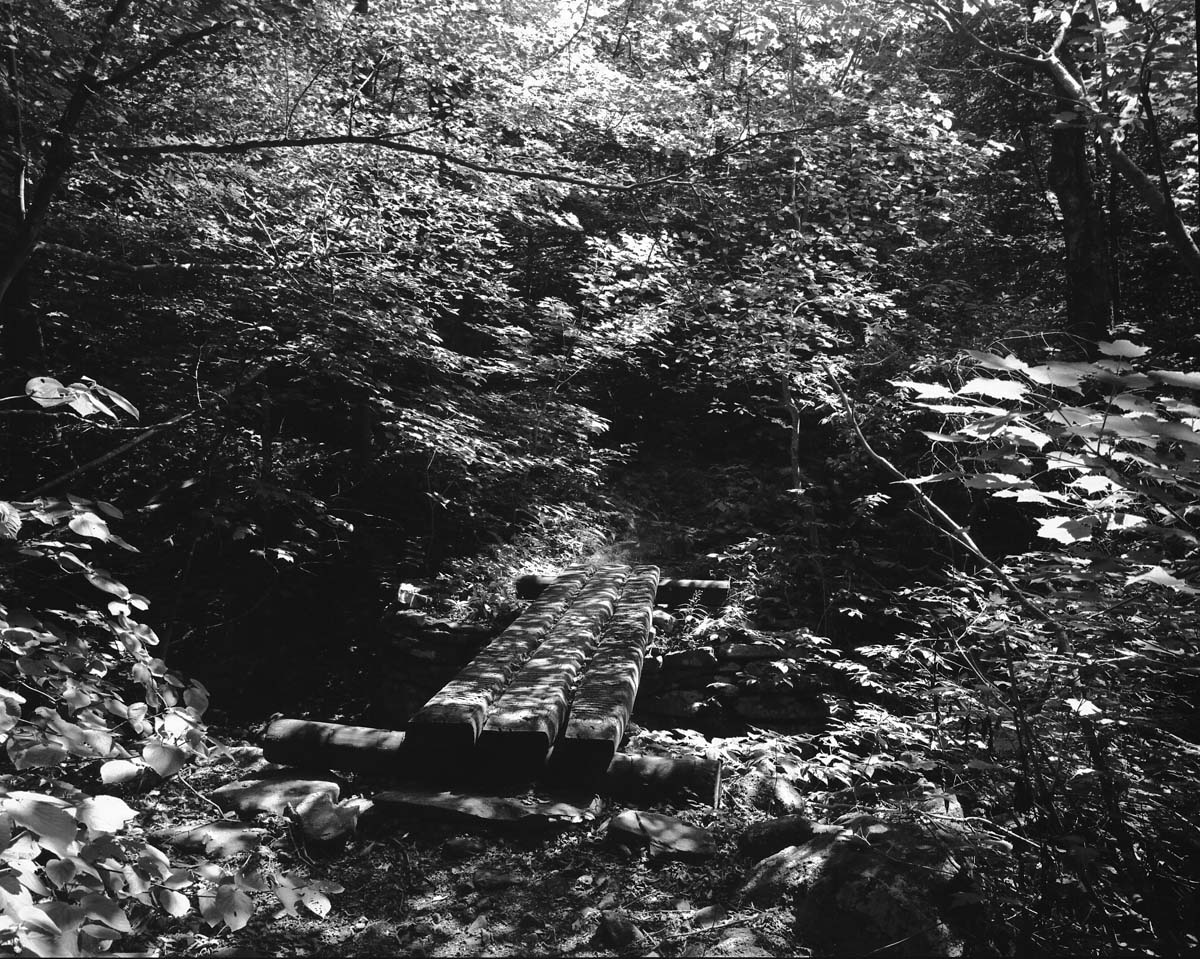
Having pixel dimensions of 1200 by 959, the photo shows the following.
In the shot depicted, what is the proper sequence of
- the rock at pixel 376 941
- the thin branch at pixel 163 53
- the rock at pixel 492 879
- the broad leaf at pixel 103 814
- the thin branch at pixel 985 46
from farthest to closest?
1. the thin branch at pixel 163 53
2. the thin branch at pixel 985 46
3. the rock at pixel 492 879
4. the rock at pixel 376 941
5. the broad leaf at pixel 103 814

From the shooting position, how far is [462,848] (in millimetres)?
2652

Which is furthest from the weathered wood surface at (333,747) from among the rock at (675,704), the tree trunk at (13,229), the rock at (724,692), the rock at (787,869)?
the rock at (724,692)

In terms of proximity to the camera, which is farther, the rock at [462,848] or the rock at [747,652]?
the rock at [747,652]

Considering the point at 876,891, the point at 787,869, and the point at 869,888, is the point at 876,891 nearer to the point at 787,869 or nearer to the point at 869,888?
the point at 869,888

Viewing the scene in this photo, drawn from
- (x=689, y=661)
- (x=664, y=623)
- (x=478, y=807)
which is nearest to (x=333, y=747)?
(x=478, y=807)

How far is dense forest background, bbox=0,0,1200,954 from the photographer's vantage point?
1.98 meters

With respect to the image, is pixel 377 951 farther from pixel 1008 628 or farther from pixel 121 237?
pixel 121 237

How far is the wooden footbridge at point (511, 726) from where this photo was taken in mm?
2969

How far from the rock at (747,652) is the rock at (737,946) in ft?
11.5

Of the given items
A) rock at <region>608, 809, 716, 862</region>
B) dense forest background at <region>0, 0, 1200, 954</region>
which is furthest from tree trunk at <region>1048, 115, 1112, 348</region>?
rock at <region>608, 809, 716, 862</region>

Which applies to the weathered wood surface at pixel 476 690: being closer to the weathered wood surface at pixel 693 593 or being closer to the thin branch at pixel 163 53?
the weathered wood surface at pixel 693 593

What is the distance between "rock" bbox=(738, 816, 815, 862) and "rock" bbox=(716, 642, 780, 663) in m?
2.93

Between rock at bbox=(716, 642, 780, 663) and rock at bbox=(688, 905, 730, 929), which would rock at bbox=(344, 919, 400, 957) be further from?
rock at bbox=(716, 642, 780, 663)

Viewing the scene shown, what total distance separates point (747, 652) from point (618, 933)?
3596mm
